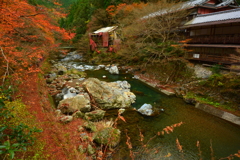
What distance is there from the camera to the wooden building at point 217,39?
441 inches

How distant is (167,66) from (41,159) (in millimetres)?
14948

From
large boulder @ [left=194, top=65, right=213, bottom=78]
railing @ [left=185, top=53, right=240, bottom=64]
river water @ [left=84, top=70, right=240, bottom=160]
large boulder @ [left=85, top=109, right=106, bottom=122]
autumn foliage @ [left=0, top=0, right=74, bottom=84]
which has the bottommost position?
river water @ [left=84, top=70, right=240, bottom=160]

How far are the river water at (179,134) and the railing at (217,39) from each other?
259 inches

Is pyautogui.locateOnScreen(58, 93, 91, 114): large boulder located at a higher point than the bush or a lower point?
lower

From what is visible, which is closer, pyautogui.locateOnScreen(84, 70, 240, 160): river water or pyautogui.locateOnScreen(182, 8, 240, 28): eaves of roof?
pyautogui.locateOnScreen(84, 70, 240, 160): river water

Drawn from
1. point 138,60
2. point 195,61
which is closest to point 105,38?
point 138,60

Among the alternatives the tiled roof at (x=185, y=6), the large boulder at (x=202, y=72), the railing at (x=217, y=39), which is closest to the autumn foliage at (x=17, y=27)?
the large boulder at (x=202, y=72)

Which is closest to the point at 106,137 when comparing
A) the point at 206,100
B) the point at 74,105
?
the point at 74,105

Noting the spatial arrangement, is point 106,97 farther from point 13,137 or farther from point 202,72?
point 202,72

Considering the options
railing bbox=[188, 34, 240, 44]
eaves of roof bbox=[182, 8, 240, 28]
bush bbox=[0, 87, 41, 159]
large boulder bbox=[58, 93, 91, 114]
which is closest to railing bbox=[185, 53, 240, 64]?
railing bbox=[188, 34, 240, 44]

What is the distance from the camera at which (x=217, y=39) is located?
1249 cm

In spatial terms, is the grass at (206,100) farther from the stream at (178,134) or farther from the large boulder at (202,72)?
the large boulder at (202,72)

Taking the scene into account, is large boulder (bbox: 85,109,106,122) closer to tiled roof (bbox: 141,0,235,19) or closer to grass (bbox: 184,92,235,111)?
grass (bbox: 184,92,235,111)

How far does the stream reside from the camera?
6.06m
